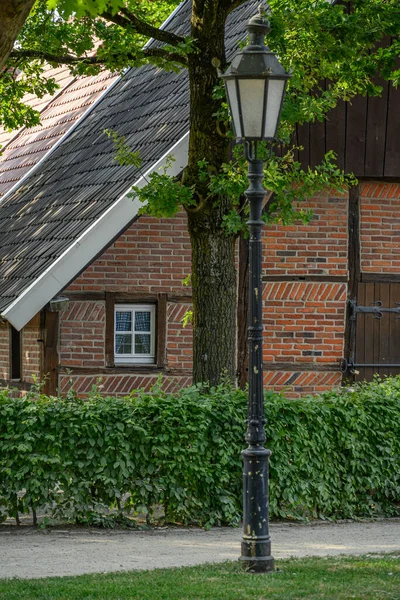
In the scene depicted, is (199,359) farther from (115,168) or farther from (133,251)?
(115,168)

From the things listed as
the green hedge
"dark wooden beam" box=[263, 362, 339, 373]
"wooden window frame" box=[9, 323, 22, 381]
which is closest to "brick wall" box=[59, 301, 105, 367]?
"wooden window frame" box=[9, 323, 22, 381]

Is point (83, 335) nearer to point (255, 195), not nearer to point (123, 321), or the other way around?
point (123, 321)

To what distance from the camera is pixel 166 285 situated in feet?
45.3

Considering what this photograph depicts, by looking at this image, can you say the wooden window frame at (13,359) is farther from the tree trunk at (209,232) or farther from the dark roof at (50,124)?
the tree trunk at (209,232)

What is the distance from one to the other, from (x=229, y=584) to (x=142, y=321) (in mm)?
6302

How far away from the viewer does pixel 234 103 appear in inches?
328

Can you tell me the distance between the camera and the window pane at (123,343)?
13.8m

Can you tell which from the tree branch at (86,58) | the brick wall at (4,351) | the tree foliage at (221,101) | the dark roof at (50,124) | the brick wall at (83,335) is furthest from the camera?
the dark roof at (50,124)

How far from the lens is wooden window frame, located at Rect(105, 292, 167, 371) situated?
1360 centimetres

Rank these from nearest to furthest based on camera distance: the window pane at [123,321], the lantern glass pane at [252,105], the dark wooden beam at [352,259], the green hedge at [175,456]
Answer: the lantern glass pane at [252,105], the green hedge at [175,456], the window pane at [123,321], the dark wooden beam at [352,259]

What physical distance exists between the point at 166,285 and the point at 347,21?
4216 millimetres

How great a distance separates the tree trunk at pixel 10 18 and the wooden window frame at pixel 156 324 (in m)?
7.96

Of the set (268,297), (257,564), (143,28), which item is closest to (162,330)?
(268,297)

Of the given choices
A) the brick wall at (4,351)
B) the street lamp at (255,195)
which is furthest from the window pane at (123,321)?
the street lamp at (255,195)
